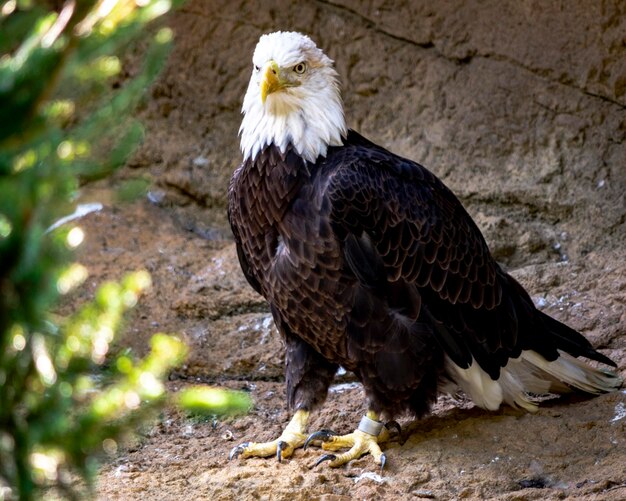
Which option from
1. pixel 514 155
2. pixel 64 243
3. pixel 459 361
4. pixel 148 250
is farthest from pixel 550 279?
pixel 64 243

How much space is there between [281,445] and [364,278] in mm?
868

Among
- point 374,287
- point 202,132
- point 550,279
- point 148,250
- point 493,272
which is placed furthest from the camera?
point 202,132

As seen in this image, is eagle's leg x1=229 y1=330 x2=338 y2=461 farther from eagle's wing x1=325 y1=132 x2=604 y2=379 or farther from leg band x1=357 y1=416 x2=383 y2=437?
eagle's wing x1=325 y1=132 x2=604 y2=379

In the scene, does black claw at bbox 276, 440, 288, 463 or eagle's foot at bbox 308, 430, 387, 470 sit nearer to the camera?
eagle's foot at bbox 308, 430, 387, 470

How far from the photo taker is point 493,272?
4.82 meters

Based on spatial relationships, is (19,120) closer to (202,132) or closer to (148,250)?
(148,250)

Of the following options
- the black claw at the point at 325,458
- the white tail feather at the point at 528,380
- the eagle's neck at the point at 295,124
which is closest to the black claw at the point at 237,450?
the black claw at the point at 325,458

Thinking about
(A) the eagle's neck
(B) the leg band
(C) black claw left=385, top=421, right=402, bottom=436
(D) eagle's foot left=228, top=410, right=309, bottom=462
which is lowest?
(D) eagle's foot left=228, top=410, right=309, bottom=462

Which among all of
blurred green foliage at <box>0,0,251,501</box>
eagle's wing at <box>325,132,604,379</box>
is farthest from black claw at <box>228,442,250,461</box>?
blurred green foliage at <box>0,0,251,501</box>

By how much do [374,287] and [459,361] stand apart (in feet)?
1.70

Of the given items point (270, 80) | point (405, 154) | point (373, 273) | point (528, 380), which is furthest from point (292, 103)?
point (405, 154)

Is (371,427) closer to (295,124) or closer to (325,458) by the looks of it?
(325,458)

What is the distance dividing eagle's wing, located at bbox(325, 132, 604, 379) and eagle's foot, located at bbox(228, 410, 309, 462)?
2.08 ft

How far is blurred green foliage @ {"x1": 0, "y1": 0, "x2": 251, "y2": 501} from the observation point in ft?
6.14
